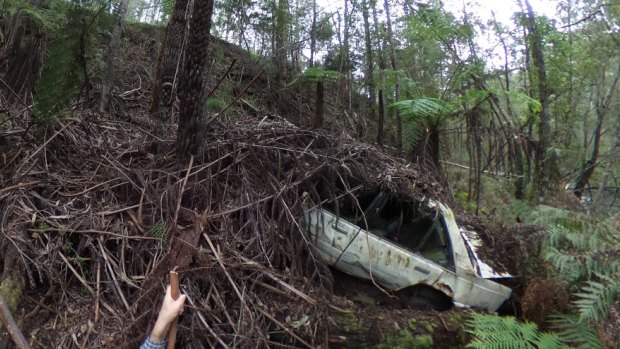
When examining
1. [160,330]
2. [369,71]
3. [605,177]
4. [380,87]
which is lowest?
[160,330]

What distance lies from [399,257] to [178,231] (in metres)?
2.43

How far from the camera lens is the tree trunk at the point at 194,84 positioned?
4820 mm

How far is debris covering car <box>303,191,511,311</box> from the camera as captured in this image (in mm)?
5305

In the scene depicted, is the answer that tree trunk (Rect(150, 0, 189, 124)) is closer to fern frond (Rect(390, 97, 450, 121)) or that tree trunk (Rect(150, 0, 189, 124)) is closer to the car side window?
→ the car side window

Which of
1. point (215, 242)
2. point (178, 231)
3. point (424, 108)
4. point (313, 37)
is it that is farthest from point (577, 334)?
point (313, 37)

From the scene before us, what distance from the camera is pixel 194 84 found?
5004 mm

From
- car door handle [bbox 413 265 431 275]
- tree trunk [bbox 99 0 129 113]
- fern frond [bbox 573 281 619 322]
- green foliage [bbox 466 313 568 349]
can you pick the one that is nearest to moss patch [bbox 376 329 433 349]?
green foliage [bbox 466 313 568 349]

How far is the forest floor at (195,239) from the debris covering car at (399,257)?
23 cm

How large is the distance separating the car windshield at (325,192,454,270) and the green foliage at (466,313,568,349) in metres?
1.08

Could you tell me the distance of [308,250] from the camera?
4922 mm

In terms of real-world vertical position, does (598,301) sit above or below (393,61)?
below

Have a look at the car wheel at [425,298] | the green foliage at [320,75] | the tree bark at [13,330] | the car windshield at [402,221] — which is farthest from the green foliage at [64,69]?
the car wheel at [425,298]

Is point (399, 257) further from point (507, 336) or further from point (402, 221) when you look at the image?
point (507, 336)

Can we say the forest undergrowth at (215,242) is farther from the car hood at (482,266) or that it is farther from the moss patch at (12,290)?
the car hood at (482,266)
